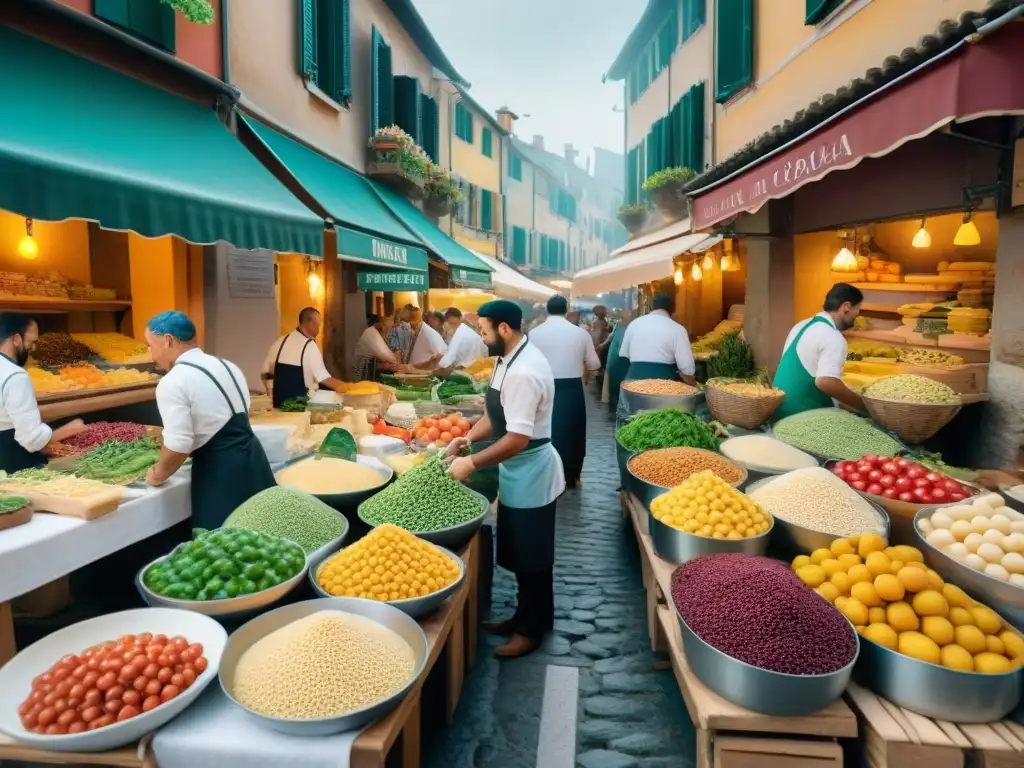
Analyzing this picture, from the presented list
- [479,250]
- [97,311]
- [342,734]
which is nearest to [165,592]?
[342,734]

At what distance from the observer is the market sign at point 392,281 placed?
32.3 feet

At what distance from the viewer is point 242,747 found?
6.65ft

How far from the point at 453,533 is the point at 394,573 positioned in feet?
2.32

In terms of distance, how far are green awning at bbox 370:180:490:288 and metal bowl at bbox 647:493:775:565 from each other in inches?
312

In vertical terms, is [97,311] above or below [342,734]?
above

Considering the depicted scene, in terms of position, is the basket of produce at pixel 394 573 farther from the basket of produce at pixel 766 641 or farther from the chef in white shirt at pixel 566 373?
the chef in white shirt at pixel 566 373

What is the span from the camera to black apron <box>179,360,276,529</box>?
12.6 ft

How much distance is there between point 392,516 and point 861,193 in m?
6.29

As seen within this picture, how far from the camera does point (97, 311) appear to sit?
26.2 feet

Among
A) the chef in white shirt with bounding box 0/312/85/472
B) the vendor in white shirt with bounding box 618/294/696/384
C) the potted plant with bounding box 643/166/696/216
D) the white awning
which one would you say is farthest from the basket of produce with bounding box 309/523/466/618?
the potted plant with bounding box 643/166/696/216

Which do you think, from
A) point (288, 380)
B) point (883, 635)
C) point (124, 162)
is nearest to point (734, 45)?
point (288, 380)

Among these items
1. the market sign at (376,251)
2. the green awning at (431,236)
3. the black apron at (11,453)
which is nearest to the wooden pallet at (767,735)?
the black apron at (11,453)

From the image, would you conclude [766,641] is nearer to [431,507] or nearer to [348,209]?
[431,507]

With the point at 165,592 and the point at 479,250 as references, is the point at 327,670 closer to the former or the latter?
the point at 165,592
